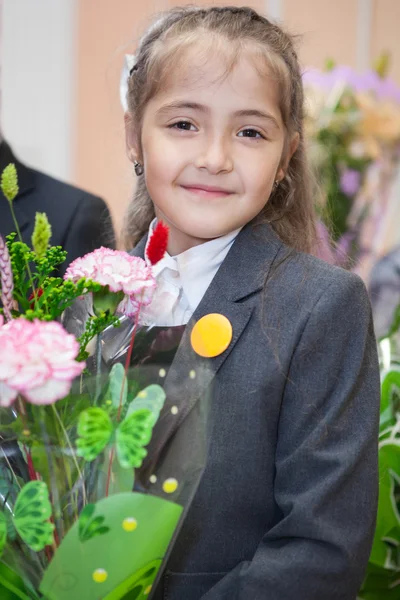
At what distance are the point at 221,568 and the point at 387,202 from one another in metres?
1.88

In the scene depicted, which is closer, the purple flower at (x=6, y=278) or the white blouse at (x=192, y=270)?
the purple flower at (x=6, y=278)

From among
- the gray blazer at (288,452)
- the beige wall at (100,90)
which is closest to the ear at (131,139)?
the gray blazer at (288,452)

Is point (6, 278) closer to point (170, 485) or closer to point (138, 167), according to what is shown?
point (170, 485)

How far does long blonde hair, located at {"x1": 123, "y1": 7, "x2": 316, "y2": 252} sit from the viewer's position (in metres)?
1.22

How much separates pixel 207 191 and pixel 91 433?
461 mm

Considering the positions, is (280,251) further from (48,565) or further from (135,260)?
(48,565)

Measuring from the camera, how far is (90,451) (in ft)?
2.72

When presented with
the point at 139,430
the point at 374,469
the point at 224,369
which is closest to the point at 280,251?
the point at 224,369

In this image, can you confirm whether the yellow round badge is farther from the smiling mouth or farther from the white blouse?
the smiling mouth

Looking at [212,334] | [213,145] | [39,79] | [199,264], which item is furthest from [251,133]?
[39,79]

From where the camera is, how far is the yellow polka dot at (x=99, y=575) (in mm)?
872

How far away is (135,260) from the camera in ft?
3.19

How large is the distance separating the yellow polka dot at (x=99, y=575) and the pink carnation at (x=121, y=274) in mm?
284

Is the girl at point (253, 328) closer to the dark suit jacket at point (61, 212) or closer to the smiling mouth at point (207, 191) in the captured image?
the smiling mouth at point (207, 191)
